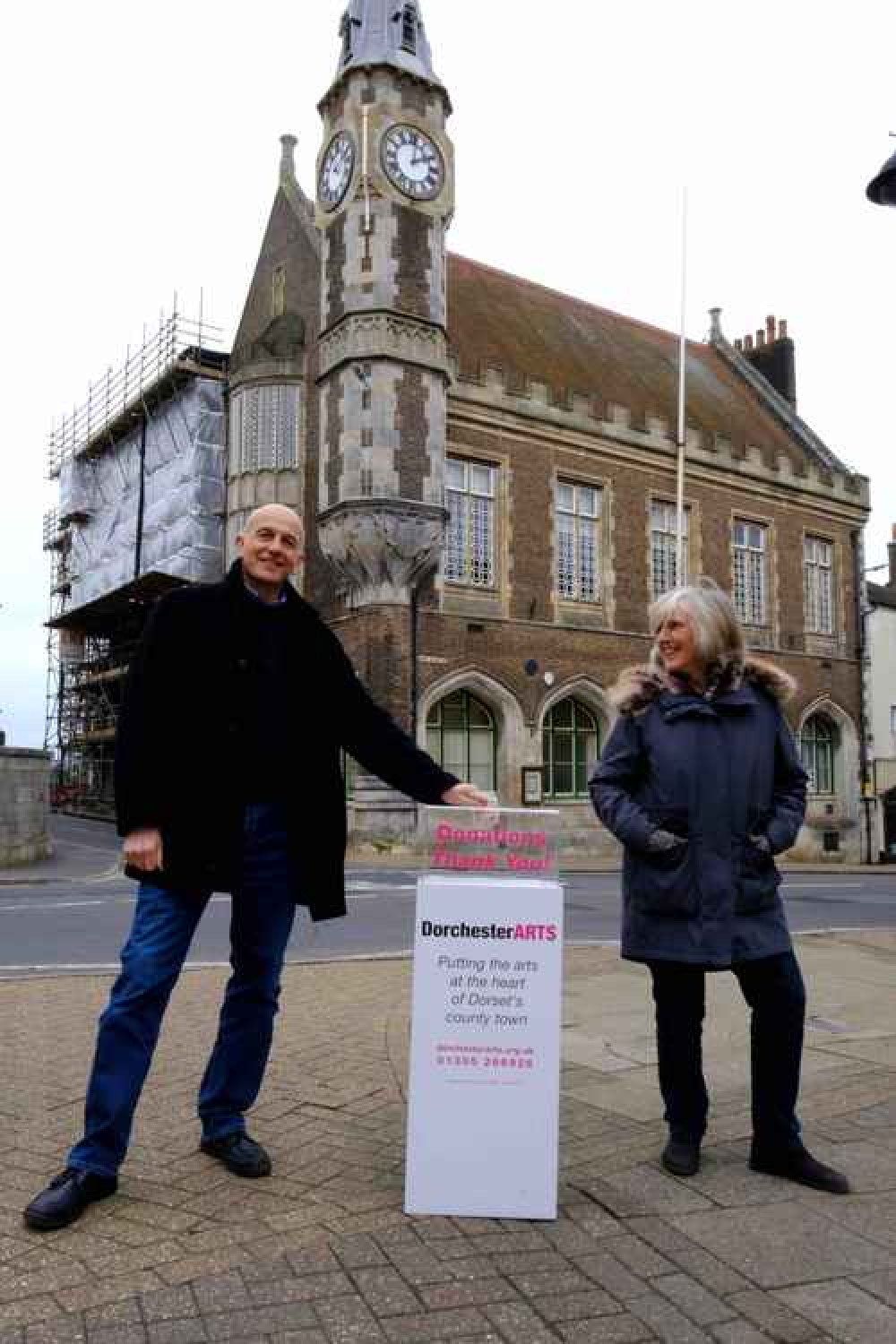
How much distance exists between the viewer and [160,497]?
30312 millimetres

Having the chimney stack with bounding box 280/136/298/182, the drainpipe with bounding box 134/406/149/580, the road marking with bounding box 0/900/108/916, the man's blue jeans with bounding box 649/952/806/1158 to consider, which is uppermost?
the chimney stack with bounding box 280/136/298/182

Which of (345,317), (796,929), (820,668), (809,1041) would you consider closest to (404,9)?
(345,317)

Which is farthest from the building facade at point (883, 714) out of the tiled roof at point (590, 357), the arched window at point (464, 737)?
the arched window at point (464, 737)

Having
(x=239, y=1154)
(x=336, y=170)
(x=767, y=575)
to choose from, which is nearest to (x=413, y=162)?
(x=336, y=170)

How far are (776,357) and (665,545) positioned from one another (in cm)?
1122

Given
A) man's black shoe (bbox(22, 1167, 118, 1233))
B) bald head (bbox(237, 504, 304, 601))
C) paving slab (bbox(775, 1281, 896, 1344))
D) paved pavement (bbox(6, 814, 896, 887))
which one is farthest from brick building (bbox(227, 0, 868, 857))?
paving slab (bbox(775, 1281, 896, 1344))

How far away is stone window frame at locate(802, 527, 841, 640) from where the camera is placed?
31.4 metres

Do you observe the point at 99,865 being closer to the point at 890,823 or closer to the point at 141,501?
the point at 141,501

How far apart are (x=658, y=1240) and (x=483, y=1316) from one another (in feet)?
2.05

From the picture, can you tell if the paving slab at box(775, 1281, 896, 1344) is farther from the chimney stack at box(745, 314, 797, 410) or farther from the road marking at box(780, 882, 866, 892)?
the chimney stack at box(745, 314, 797, 410)

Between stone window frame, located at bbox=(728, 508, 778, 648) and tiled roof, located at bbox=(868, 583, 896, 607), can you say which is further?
tiled roof, located at bbox=(868, 583, 896, 607)

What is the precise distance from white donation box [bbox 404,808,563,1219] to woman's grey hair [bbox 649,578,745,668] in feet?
2.77

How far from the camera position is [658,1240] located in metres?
2.84

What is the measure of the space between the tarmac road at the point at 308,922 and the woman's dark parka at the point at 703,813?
4812 mm
